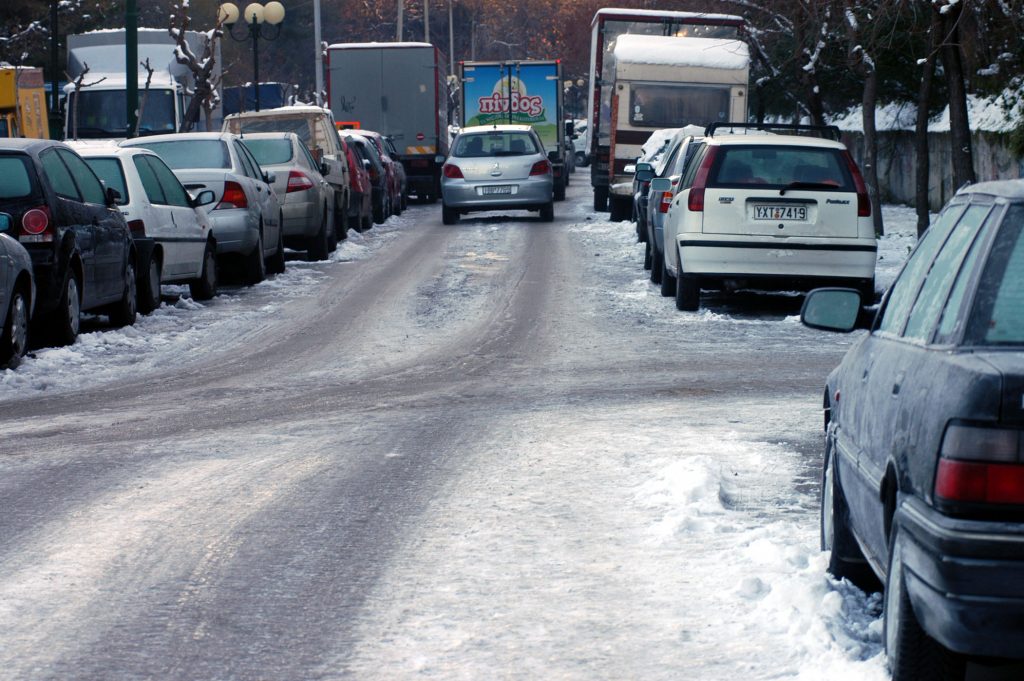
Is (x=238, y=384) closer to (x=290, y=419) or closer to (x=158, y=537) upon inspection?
(x=290, y=419)

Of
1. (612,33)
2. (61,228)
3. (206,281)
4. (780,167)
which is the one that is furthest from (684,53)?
(61,228)

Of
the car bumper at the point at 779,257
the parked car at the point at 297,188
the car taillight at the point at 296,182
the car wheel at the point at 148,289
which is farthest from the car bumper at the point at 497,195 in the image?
the car bumper at the point at 779,257

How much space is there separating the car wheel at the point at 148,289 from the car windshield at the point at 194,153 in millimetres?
3566

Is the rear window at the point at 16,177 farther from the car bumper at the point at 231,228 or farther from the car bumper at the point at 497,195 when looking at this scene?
the car bumper at the point at 497,195

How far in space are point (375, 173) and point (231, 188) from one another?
13.3 metres

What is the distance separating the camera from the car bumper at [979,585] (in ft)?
12.3

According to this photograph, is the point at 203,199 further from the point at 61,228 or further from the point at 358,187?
the point at 358,187

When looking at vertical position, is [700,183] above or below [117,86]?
below

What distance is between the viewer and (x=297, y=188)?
2244 centimetres

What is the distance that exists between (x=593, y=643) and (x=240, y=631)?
3.62ft

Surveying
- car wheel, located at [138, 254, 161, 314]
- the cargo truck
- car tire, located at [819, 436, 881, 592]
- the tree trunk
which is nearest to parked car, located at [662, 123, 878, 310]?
the tree trunk

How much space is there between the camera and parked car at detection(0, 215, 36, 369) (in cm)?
1164

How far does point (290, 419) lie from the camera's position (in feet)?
32.7

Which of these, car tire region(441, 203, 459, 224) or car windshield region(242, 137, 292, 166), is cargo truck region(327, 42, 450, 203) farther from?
car windshield region(242, 137, 292, 166)
